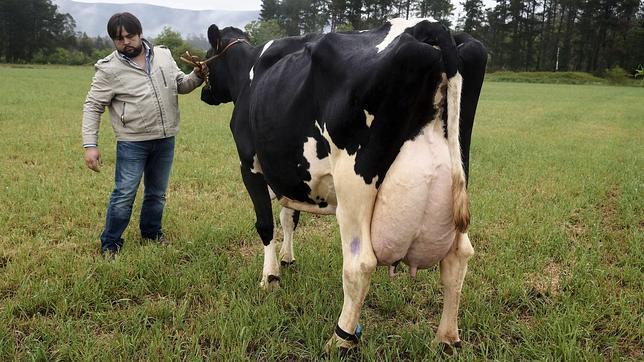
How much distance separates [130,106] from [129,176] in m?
0.61

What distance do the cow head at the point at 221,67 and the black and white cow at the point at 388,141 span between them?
139cm

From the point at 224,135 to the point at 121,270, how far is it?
7.93 metres

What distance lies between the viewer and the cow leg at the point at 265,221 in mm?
3811

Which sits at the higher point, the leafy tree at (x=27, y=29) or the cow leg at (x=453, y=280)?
the leafy tree at (x=27, y=29)

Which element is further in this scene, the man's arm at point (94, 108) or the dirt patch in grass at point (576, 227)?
the dirt patch in grass at point (576, 227)

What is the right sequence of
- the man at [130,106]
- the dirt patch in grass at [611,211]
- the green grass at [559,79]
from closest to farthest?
the man at [130,106] < the dirt patch in grass at [611,211] < the green grass at [559,79]

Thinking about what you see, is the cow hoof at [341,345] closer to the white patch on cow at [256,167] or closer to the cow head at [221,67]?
the white patch on cow at [256,167]

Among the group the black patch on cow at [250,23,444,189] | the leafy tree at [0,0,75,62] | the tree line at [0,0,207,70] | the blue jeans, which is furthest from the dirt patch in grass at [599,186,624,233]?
the leafy tree at [0,0,75,62]

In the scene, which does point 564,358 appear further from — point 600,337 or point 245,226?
point 245,226

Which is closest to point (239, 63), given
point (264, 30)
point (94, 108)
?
point (94, 108)

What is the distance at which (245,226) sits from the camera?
5.11 meters

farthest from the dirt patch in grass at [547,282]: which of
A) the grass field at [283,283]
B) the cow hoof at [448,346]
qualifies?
the cow hoof at [448,346]

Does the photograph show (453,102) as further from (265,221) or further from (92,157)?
(92,157)

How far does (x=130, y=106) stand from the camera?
4.25m
